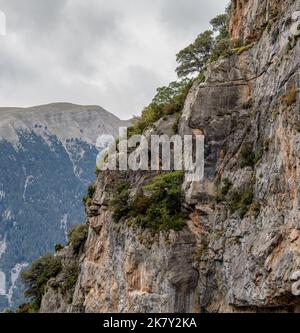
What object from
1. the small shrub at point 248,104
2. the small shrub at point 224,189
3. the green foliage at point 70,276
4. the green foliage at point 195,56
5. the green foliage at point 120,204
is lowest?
the green foliage at point 70,276

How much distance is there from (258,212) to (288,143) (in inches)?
149

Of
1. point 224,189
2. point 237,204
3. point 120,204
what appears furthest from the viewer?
point 120,204

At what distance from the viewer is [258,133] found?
30.7 metres

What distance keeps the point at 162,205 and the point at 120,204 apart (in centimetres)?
515

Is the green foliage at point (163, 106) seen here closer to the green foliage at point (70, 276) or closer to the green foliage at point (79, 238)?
the green foliage at point (79, 238)

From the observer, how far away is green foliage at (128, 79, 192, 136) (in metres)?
43.0

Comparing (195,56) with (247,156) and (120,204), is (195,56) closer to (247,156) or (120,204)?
(120,204)

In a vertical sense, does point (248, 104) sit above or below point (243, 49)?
below

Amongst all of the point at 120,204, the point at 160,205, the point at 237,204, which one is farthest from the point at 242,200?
the point at 120,204

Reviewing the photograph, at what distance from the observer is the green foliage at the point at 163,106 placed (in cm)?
4297

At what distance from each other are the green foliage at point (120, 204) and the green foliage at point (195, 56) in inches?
669

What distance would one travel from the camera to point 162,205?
36.3m

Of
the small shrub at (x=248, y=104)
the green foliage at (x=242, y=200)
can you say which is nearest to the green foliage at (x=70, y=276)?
the green foliage at (x=242, y=200)
